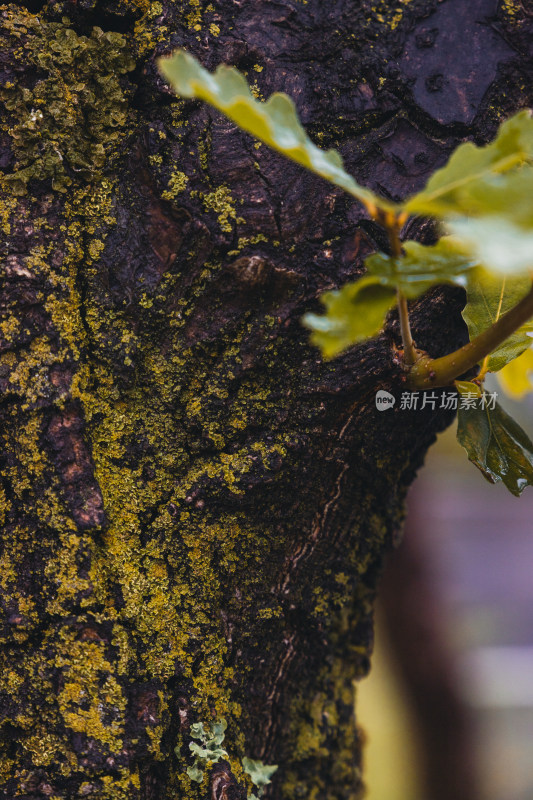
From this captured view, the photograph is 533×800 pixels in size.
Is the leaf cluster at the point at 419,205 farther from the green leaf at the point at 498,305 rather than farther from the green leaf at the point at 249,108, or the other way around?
the green leaf at the point at 498,305

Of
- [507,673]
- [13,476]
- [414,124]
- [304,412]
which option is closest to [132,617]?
[13,476]

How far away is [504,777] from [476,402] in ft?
12.0

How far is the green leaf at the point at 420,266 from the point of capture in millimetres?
547

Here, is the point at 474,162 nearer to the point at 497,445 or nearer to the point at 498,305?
the point at 498,305

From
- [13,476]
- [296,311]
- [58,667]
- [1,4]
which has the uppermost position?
[1,4]

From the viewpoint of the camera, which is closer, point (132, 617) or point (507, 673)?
point (132, 617)

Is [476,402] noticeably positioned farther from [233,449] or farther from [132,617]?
[132,617]

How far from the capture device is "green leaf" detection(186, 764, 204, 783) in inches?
29.9

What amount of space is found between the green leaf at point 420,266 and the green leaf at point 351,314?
14 mm

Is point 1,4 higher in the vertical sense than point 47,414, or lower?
higher

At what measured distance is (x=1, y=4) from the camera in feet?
2.54

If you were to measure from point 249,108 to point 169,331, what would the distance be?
389 millimetres

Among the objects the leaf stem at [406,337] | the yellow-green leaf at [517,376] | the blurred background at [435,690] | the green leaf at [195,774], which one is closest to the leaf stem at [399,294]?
the leaf stem at [406,337]

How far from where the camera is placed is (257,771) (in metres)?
0.85
